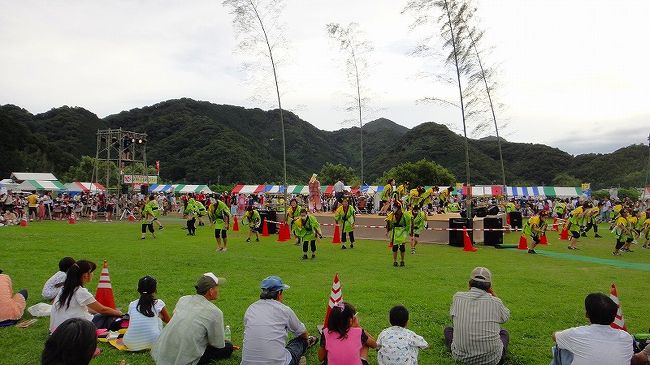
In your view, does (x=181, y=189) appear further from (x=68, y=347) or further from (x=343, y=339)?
(x=68, y=347)

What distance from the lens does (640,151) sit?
75125 mm

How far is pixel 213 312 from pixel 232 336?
1.61 m

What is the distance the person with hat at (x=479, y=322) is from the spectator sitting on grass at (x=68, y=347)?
424 centimetres

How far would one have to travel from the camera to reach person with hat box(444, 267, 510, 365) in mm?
5461

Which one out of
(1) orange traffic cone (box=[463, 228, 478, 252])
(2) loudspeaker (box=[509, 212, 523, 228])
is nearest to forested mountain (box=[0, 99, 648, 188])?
(2) loudspeaker (box=[509, 212, 523, 228])

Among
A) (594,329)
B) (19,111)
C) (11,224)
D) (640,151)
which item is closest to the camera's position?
(594,329)

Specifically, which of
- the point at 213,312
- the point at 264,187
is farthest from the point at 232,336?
the point at 264,187

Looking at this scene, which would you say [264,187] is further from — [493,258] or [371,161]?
[371,161]

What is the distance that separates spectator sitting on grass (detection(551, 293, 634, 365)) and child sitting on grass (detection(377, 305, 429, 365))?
54.8 inches

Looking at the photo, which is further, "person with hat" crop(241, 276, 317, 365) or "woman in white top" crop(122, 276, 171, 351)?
"woman in white top" crop(122, 276, 171, 351)

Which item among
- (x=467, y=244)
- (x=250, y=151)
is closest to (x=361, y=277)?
(x=467, y=244)

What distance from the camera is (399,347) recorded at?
475 centimetres

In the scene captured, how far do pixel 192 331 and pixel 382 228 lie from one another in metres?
17.7

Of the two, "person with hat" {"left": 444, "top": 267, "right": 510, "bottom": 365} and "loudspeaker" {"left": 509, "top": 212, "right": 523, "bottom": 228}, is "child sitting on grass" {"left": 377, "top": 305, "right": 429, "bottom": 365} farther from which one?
"loudspeaker" {"left": 509, "top": 212, "right": 523, "bottom": 228}
